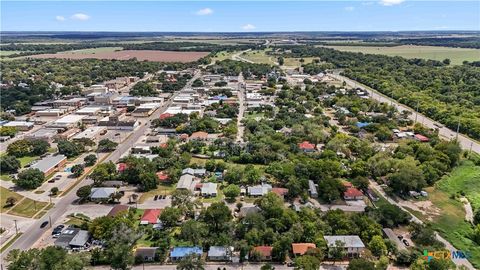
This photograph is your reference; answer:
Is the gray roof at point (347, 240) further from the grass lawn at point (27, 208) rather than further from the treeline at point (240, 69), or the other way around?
the treeline at point (240, 69)

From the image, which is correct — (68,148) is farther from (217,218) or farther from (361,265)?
(361,265)

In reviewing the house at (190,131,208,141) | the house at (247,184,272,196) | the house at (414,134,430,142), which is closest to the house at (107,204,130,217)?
the house at (247,184,272,196)

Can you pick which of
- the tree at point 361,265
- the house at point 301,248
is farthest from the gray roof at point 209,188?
the tree at point 361,265

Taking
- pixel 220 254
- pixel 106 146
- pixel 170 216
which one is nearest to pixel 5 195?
pixel 106 146

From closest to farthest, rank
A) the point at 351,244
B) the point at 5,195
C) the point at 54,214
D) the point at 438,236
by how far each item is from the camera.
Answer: the point at 351,244 < the point at 438,236 < the point at 54,214 < the point at 5,195

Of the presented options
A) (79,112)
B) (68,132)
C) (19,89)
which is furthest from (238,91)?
(19,89)
